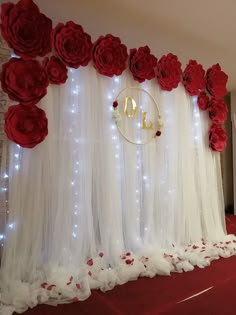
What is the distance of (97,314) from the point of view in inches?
60.8

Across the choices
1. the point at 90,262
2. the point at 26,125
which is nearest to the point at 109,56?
the point at 26,125

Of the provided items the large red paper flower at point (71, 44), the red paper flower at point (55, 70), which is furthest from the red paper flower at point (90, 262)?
the large red paper flower at point (71, 44)

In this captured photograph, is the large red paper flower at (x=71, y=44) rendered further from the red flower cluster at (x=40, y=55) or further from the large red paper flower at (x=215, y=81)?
the large red paper flower at (x=215, y=81)

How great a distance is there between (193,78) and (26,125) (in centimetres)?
174

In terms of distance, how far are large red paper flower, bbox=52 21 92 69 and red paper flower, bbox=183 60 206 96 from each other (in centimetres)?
110

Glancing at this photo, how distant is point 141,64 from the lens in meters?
2.34

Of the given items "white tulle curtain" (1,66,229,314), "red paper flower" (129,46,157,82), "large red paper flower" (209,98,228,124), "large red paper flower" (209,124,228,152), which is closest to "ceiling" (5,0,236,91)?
"red paper flower" (129,46,157,82)

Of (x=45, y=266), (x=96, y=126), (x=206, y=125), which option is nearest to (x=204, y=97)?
(x=206, y=125)

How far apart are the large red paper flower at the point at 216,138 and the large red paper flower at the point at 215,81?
13.7 inches

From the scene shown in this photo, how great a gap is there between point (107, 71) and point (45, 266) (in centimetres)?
153

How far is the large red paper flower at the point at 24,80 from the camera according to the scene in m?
1.73

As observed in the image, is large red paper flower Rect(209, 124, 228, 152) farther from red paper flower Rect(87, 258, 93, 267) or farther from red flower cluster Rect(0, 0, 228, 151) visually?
red paper flower Rect(87, 258, 93, 267)

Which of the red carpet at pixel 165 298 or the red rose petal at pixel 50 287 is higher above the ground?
the red rose petal at pixel 50 287

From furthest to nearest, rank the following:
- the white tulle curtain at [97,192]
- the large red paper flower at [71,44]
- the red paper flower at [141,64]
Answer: the red paper flower at [141,64]
the large red paper flower at [71,44]
the white tulle curtain at [97,192]
